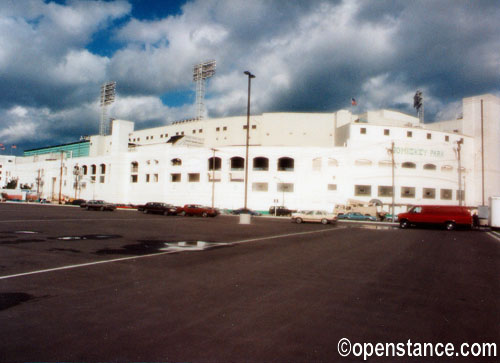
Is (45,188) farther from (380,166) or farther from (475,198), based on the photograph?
(475,198)

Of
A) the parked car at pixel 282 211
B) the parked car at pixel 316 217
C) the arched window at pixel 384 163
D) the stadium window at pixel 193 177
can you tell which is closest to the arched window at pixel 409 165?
the arched window at pixel 384 163

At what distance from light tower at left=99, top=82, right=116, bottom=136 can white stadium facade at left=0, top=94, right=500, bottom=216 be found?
1766 centimetres

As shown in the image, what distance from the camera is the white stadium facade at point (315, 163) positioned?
55594mm

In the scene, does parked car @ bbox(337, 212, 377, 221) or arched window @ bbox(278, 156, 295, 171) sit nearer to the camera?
parked car @ bbox(337, 212, 377, 221)

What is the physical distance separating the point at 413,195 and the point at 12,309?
58275 mm

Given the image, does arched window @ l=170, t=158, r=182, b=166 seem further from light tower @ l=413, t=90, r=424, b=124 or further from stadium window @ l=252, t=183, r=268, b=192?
light tower @ l=413, t=90, r=424, b=124

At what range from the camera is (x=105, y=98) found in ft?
307

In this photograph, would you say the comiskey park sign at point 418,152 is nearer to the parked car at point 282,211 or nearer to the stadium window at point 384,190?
the stadium window at point 384,190

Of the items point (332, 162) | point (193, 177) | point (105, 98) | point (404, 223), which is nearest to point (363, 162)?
point (332, 162)

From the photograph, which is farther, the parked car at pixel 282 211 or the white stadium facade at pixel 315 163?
the white stadium facade at pixel 315 163

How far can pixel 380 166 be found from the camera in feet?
184

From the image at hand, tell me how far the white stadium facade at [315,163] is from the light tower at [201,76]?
322 centimetres

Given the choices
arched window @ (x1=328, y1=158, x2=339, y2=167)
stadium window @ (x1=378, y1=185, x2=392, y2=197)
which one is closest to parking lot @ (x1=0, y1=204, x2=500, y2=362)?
arched window @ (x1=328, y1=158, x2=339, y2=167)

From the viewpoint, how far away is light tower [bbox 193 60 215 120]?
79375mm
